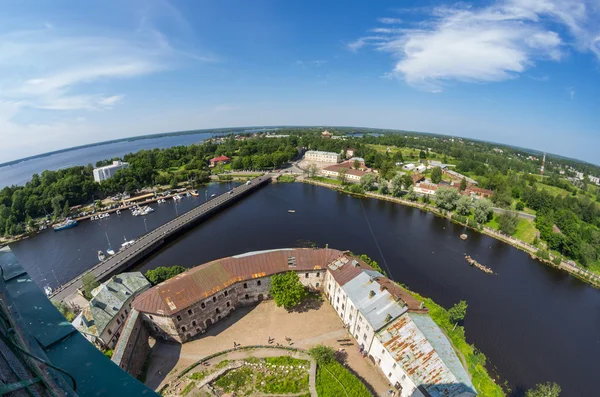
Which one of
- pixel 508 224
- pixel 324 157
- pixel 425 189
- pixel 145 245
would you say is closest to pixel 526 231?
pixel 508 224

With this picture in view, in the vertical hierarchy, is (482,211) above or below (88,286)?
above

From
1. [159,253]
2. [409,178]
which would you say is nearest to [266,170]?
[409,178]

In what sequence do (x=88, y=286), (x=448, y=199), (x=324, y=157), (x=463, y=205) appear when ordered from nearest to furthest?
1. (x=88, y=286)
2. (x=463, y=205)
3. (x=448, y=199)
4. (x=324, y=157)

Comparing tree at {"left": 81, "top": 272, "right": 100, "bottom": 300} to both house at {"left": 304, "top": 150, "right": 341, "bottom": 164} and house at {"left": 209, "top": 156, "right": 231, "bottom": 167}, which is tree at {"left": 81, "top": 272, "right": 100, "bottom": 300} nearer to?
house at {"left": 209, "top": 156, "right": 231, "bottom": 167}

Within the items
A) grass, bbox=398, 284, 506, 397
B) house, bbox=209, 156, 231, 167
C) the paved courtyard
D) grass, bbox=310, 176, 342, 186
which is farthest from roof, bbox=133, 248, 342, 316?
house, bbox=209, 156, 231, 167

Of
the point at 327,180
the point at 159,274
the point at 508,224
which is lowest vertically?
the point at 159,274

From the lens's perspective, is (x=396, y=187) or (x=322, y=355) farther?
(x=396, y=187)

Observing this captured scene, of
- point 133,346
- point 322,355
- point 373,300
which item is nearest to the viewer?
point 133,346

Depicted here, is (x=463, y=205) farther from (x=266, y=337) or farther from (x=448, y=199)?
(x=266, y=337)
